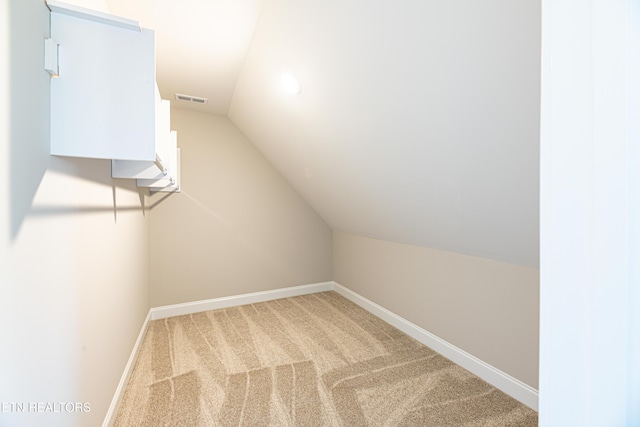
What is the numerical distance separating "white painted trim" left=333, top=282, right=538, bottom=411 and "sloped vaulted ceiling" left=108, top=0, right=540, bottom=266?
77 centimetres

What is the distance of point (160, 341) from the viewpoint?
8.31ft

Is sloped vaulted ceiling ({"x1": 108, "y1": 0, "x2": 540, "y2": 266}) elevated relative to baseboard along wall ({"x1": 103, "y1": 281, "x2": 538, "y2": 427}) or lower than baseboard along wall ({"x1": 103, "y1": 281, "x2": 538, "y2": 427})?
elevated

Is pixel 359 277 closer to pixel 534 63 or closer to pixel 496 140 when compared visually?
pixel 496 140

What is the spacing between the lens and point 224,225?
335cm

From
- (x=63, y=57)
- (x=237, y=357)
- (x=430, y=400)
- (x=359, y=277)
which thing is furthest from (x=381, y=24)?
(x=359, y=277)

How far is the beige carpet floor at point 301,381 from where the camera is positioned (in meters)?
1.62

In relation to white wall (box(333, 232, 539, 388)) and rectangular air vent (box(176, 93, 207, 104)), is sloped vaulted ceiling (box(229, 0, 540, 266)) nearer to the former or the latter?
white wall (box(333, 232, 539, 388))

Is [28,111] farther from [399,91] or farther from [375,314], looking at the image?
[375,314]

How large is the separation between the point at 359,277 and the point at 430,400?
168cm

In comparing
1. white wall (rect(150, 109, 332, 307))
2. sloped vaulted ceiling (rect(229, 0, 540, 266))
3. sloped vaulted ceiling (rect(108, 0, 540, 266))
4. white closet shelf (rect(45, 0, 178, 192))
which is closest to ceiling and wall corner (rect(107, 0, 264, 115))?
sloped vaulted ceiling (rect(108, 0, 540, 266))

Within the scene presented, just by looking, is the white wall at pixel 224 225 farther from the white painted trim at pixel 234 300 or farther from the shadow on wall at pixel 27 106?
the shadow on wall at pixel 27 106
